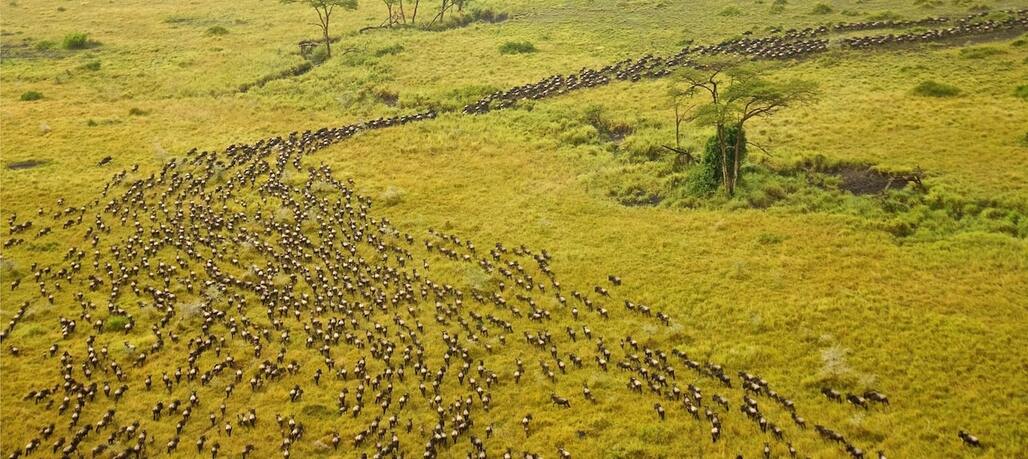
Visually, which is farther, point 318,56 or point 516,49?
point 318,56

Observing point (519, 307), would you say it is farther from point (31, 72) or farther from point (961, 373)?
point (31, 72)

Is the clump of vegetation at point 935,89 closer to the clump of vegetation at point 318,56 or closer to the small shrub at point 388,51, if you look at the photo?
the small shrub at point 388,51

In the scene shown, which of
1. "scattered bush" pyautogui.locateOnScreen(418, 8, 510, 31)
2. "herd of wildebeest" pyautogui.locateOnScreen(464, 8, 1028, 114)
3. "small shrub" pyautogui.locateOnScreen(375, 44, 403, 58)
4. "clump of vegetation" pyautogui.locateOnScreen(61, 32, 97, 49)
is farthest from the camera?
"scattered bush" pyautogui.locateOnScreen(418, 8, 510, 31)

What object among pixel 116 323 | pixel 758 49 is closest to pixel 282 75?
pixel 116 323

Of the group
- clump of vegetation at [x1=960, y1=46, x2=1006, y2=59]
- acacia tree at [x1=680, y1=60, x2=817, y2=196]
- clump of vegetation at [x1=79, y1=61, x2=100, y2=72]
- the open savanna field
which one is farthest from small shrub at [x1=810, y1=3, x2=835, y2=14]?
clump of vegetation at [x1=79, y1=61, x2=100, y2=72]

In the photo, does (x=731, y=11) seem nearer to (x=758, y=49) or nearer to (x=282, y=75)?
(x=758, y=49)

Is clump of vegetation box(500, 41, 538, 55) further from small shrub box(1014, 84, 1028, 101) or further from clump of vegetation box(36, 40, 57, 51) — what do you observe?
clump of vegetation box(36, 40, 57, 51)
